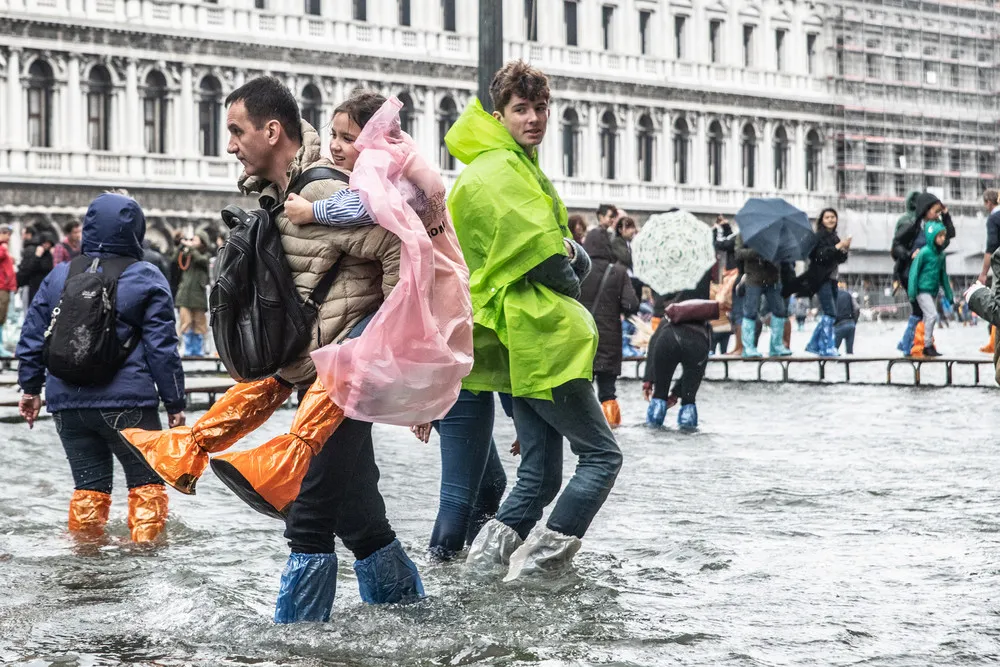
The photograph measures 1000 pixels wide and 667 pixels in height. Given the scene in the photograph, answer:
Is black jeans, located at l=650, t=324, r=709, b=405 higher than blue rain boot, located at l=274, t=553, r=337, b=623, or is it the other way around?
black jeans, located at l=650, t=324, r=709, b=405

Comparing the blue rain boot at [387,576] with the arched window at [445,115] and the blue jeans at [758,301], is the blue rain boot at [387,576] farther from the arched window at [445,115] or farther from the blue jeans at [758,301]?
the arched window at [445,115]

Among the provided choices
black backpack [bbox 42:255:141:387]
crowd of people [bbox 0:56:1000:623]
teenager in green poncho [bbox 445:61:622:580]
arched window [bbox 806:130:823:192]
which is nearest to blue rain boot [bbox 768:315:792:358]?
crowd of people [bbox 0:56:1000:623]

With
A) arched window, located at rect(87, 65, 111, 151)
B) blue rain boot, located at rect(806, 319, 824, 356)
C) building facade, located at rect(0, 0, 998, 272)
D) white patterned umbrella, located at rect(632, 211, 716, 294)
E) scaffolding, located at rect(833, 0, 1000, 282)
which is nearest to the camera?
white patterned umbrella, located at rect(632, 211, 716, 294)

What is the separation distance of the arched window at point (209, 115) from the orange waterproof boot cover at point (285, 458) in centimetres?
3421

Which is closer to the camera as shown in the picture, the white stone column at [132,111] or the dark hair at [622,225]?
the dark hair at [622,225]

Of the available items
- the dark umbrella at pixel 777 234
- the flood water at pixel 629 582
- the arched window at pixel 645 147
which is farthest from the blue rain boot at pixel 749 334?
the arched window at pixel 645 147

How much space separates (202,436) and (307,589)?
→ 448 millimetres

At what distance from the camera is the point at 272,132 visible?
399cm

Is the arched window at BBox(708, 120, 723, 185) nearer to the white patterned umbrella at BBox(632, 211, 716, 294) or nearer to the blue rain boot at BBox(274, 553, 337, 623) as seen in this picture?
the white patterned umbrella at BBox(632, 211, 716, 294)

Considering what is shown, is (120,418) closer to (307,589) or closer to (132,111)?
(307,589)

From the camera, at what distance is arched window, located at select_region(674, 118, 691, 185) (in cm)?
4634

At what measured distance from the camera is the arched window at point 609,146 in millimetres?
44750

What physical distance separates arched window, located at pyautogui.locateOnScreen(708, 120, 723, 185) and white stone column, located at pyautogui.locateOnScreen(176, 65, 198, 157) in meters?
16.1

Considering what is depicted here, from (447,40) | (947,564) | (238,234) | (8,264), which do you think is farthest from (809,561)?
(447,40)
